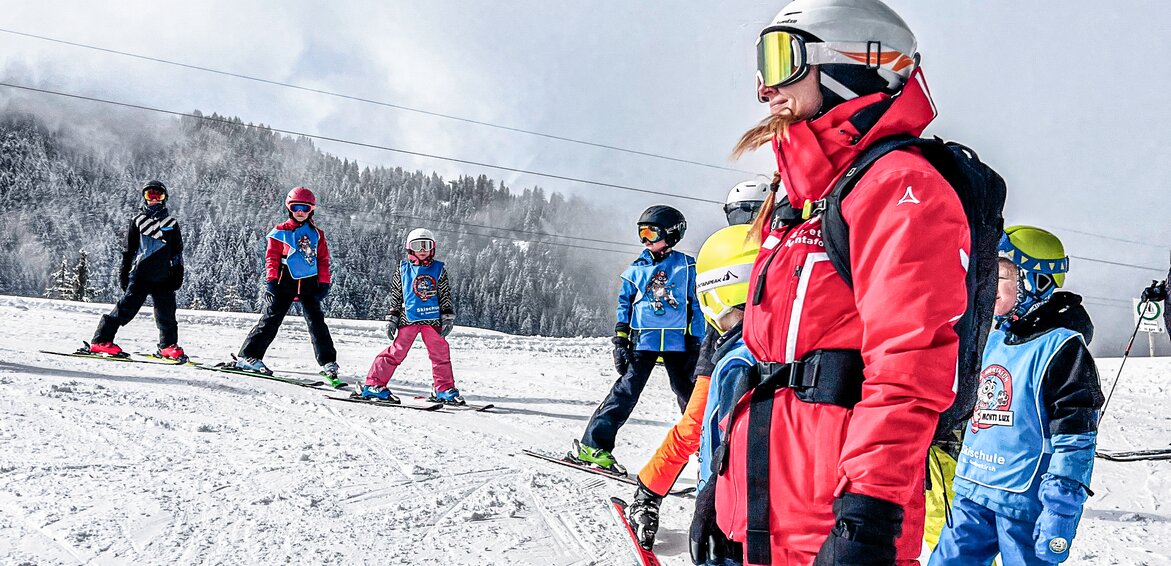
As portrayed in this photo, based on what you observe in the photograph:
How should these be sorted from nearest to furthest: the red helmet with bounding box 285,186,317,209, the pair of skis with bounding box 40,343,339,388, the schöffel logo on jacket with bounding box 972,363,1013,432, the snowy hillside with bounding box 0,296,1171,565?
the schöffel logo on jacket with bounding box 972,363,1013,432 → the snowy hillside with bounding box 0,296,1171,565 → the pair of skis with bounding box 40,343,339,388 → the red helmet with bounding box 285,186,317,209

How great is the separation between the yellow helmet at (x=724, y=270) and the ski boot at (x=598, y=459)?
2.51 metres

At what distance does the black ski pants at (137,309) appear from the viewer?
8523mm

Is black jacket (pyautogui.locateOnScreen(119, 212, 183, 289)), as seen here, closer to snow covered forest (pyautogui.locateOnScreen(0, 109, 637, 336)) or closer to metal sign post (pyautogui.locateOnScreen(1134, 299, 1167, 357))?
metal sign post (pyautogui.locateOnScreen(1134, 299, 1167, 357))

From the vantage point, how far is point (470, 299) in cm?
9069

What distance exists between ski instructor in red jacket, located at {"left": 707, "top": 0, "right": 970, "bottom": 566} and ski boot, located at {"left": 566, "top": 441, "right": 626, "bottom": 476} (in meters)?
3.34

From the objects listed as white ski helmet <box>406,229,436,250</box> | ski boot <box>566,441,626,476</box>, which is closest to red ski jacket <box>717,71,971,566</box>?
ski boot <box>566,441,626,476</box>

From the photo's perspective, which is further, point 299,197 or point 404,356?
point 299,197

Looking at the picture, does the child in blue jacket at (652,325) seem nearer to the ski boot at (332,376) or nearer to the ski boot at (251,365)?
the ski boot at (332,376)

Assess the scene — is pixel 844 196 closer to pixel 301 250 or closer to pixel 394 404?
pixel 394 404

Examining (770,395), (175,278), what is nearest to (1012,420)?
(770,395)

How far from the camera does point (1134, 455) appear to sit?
673cm

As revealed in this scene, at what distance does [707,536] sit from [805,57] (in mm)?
1198

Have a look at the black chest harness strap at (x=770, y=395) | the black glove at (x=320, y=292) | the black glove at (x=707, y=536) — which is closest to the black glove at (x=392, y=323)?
the black glove at (x=320, y=292)

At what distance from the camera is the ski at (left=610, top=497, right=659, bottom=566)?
3257 millimetres
